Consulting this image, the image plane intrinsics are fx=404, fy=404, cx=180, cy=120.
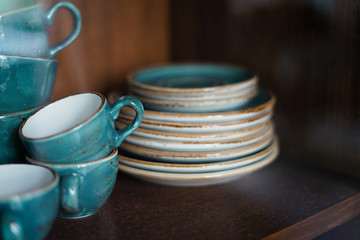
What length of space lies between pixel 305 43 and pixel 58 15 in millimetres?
536

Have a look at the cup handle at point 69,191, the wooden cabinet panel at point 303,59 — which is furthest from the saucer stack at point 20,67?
the wooden cabinet panel at point 303,59

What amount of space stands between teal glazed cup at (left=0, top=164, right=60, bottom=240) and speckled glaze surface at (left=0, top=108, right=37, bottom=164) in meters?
0.09

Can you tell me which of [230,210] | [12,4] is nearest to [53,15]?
[12,4]

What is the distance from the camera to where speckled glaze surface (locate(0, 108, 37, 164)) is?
24.3 inches

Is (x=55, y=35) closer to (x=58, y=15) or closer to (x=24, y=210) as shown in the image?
(x=58, y=15)

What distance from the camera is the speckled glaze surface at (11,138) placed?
0.62 metres

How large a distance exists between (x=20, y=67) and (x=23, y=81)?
0.02 metres

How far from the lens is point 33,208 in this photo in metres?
0.48

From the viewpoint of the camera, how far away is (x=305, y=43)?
828mm

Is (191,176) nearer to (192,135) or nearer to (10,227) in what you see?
(192,135)

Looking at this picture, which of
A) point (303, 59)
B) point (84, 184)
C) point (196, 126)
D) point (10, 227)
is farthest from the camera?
point (303, 59)

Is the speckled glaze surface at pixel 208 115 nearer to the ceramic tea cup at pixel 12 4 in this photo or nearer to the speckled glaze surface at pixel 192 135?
the speckled glaze surface at pixel 192 135

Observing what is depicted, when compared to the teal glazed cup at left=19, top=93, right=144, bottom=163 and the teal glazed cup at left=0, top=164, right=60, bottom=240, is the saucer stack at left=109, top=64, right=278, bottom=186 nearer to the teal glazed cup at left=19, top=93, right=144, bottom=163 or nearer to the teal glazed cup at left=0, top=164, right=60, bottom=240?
the teal glazed cup at left=19, top=93, right=144, bottom=163

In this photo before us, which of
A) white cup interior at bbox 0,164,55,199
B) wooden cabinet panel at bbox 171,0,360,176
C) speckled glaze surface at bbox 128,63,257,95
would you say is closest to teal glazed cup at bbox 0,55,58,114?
white cup interior at bbox 0,164,55,199
